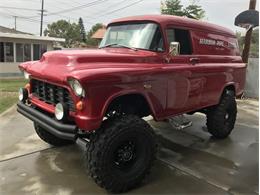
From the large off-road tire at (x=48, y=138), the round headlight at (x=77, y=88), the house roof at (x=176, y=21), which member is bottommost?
the large off-road tire at (x=48, y=138)

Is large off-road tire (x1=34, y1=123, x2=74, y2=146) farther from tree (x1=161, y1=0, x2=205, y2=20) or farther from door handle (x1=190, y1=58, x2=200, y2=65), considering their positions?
tree (x1=161, y1=0, x2=205, y2=20)

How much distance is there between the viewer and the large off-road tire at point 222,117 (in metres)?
6.22

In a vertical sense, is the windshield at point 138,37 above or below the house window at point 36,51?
above

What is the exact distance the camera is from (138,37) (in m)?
4.93

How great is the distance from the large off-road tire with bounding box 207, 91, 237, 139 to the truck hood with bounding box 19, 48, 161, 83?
216 centimetres

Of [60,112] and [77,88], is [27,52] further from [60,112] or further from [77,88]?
[77,88]

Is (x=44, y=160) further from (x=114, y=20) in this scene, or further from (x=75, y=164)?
(x=114, y=20)

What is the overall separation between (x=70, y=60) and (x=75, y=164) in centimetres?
161

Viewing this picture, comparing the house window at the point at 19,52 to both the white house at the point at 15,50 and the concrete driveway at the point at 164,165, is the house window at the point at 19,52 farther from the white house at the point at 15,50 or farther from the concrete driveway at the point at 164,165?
the concrete driveway at the point at 164,165

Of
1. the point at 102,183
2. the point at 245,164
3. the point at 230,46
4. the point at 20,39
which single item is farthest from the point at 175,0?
the point at 102,183

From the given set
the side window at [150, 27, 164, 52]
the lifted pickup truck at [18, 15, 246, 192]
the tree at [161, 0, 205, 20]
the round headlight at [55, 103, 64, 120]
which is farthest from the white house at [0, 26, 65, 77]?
the round headlight at [55, 103, 64, 120]

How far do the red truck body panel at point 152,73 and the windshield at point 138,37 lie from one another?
0.10m

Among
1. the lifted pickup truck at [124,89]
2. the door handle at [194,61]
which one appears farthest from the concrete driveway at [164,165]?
the door handle at [194,61]

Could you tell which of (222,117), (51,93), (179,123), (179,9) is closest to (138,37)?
(51,93)
